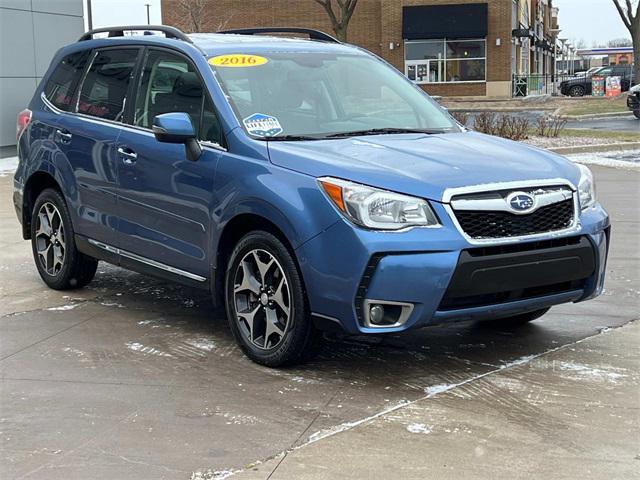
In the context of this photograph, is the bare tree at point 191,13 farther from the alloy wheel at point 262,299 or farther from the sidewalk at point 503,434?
the sidewalk at point 503,434

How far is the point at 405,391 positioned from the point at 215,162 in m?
1.72

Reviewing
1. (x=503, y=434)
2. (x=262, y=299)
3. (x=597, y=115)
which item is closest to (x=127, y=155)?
(x=262, y=299)

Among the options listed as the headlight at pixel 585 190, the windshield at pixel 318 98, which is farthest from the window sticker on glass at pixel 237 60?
the headlight at pixel 585 190

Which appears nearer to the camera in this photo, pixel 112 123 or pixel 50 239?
pixel 112 123

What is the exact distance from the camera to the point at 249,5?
48438 millimetres

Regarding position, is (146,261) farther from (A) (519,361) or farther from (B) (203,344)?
(A) (519,361)

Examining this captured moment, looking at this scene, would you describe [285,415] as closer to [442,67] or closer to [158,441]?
[158,441]

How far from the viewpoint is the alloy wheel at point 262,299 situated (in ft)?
15.7

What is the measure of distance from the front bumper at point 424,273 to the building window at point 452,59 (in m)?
42.0

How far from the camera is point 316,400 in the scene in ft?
14.6

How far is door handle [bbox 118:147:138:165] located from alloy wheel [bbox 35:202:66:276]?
1094 millimetres

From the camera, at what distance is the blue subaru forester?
4383 mm

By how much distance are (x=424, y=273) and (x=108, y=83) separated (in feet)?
10.4

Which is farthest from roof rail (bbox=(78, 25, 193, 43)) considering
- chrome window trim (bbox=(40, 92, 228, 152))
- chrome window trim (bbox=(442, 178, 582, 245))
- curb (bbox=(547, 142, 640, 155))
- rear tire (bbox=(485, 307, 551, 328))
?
curb (bbox=(547, 142, 640, 155))
